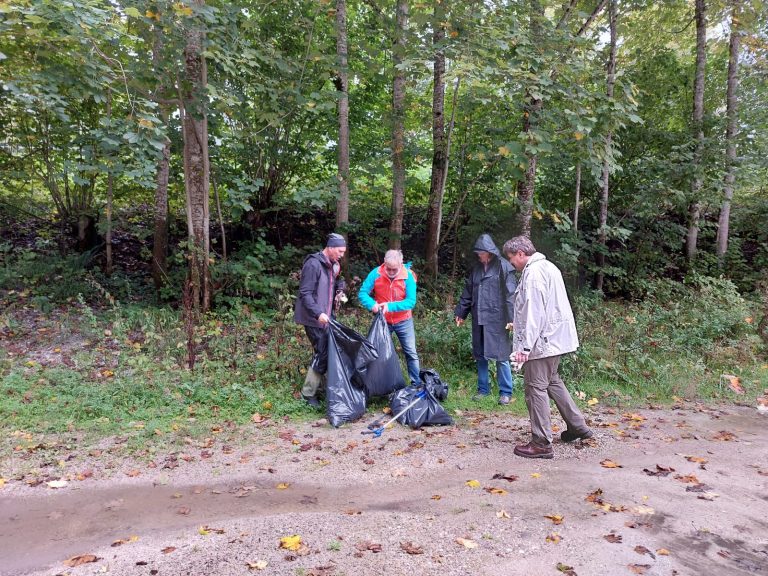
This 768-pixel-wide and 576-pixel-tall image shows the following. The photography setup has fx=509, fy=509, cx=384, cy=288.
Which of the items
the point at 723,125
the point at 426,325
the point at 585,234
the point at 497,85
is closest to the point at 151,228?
the point at 426,325

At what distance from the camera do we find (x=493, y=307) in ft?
18.7

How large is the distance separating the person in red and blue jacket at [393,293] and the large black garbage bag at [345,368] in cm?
46

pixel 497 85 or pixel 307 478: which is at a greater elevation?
pixel 497 85

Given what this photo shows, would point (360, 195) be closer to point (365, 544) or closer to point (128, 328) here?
point (128, 328)

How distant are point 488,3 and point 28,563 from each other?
8.12m

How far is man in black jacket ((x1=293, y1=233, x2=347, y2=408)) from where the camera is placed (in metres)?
5.24

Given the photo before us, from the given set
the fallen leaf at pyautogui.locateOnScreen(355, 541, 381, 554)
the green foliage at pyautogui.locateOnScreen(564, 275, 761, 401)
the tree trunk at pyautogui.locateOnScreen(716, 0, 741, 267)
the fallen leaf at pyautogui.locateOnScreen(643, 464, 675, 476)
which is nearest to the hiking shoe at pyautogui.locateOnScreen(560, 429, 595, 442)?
the fallen leaf at pyautogui.locateOnScreen(643, 464, 675, 476)

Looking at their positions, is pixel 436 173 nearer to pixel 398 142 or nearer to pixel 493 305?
pixel 398 142

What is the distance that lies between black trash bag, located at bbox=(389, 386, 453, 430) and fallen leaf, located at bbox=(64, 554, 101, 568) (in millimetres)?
2888

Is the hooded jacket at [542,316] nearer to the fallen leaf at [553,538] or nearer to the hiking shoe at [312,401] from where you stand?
the fallen leaf at [553,538]

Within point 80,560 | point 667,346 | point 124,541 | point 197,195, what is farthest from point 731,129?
point 80,560

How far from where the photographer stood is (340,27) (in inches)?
320

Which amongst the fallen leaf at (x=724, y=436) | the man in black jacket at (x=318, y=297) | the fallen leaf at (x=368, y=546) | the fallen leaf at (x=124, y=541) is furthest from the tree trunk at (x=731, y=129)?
the fallen leaf at (x=124, y=541)

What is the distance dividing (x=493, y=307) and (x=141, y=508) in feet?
12.6
